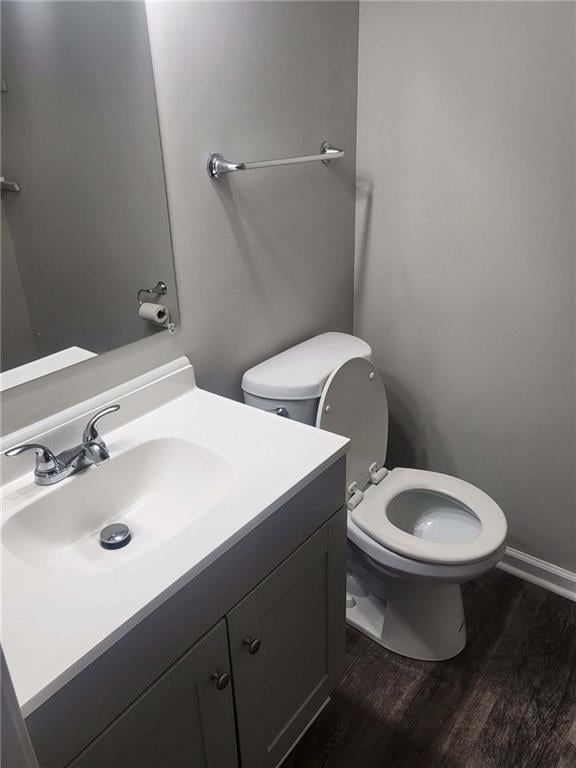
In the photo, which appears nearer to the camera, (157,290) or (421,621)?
(157,290)

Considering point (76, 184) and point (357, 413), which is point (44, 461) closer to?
point (76, 184)

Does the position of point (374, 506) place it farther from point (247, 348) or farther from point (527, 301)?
point (527, 301)

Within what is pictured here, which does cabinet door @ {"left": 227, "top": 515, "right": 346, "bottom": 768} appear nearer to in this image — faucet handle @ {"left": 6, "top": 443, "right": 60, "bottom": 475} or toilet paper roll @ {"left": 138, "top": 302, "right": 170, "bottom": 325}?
faucet handle @ {"left": 6, "top": 443, "right": 60, "bottom": 475}

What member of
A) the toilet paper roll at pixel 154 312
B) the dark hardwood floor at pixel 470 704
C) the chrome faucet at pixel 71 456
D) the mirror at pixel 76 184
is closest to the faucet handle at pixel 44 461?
the chrome faucet at pixel 71 456

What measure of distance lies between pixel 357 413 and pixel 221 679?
85 cm

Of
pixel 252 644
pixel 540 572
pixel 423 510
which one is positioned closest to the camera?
pixel 252 644

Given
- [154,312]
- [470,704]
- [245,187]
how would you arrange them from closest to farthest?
[154,312], [245,187], [470,704]

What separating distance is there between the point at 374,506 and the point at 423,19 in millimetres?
1346

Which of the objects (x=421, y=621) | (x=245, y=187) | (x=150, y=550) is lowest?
(x=421, y=621)

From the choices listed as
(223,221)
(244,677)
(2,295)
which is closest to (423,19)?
(223,221)

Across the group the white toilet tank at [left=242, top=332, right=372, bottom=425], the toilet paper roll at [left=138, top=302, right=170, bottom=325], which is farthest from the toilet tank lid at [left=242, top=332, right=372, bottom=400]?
the toilet paper roll at [left=138, top=302, right=170, bottom=325]

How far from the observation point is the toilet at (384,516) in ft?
5.08

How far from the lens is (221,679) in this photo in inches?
41.6

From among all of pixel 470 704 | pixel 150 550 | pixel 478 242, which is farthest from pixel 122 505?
pixel 478 242
